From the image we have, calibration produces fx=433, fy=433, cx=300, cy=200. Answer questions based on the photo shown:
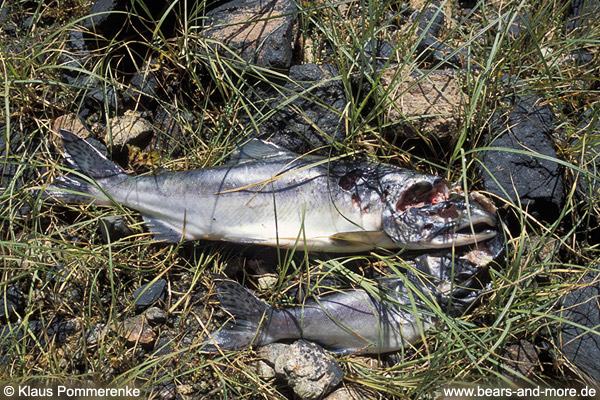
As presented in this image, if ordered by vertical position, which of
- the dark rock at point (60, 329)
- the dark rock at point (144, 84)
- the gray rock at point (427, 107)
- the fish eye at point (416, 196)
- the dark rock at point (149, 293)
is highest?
the gray rock at point (427, 107)

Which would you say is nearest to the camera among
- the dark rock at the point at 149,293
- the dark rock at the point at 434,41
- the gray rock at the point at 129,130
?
the dark rock at the point at 149,293

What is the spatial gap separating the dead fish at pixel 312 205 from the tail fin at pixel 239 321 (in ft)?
1.50

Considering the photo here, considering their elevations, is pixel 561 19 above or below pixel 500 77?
above

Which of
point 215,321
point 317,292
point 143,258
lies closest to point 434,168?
point 317,292

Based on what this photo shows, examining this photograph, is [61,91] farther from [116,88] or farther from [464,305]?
[464,305]

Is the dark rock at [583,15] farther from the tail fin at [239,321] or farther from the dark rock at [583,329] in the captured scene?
the tail fin at [239,321]

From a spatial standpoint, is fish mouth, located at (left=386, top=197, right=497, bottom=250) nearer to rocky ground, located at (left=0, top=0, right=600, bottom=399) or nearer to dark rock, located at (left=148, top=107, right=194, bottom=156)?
rocky ground, located at (left=0, top=0, right=600, bottom=399)

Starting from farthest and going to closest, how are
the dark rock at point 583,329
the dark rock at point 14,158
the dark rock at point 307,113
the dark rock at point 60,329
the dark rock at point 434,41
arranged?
the dark rock at point 434,41 < the dark rock at point 307,113 < the dark rock at point 14,158 < the dark rock at point 60,329 < the dark rock at point 583,329

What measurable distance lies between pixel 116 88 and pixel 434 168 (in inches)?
127

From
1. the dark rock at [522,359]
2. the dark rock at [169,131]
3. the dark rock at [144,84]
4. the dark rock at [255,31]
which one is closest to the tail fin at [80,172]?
the dark rock at [169,131]

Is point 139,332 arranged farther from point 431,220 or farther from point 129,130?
point 431,220

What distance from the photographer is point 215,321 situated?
3820 millimetres

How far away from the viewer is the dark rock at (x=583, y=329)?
3.28m

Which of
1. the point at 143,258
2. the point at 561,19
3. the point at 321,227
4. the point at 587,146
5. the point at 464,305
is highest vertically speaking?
the point at 561,19
